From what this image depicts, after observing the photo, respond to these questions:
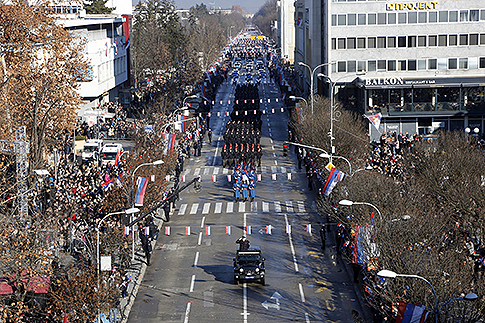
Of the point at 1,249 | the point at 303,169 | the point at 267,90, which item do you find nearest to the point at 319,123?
the point at 303,169

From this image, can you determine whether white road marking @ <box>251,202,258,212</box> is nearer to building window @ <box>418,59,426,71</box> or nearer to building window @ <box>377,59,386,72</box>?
building window @ <box>377,59,386,72</box>

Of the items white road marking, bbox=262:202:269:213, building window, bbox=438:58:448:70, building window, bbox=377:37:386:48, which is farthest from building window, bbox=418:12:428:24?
white road marking, bbox=262:202:269:213

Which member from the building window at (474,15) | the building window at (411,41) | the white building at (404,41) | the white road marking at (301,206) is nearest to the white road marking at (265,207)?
the white road marking at (301,206)

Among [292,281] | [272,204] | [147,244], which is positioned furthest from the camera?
[272,204]

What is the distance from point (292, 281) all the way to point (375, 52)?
55563 millimetres

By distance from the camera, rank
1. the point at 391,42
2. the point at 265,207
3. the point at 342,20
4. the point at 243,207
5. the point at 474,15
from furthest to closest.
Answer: the point at 342,20 < the point at 391,42 < the point at 474,15 < the point at 243,207 < the point at 265,207

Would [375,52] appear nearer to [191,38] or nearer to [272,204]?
[272,204]

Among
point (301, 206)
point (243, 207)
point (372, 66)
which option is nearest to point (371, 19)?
point (372, 66)

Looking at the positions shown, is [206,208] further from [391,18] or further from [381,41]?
[391,18]

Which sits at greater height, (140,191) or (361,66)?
(361,66)

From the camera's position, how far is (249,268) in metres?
38.6

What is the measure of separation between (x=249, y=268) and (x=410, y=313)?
12.2 m

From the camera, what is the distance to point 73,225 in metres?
43.0

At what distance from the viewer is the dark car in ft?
126
